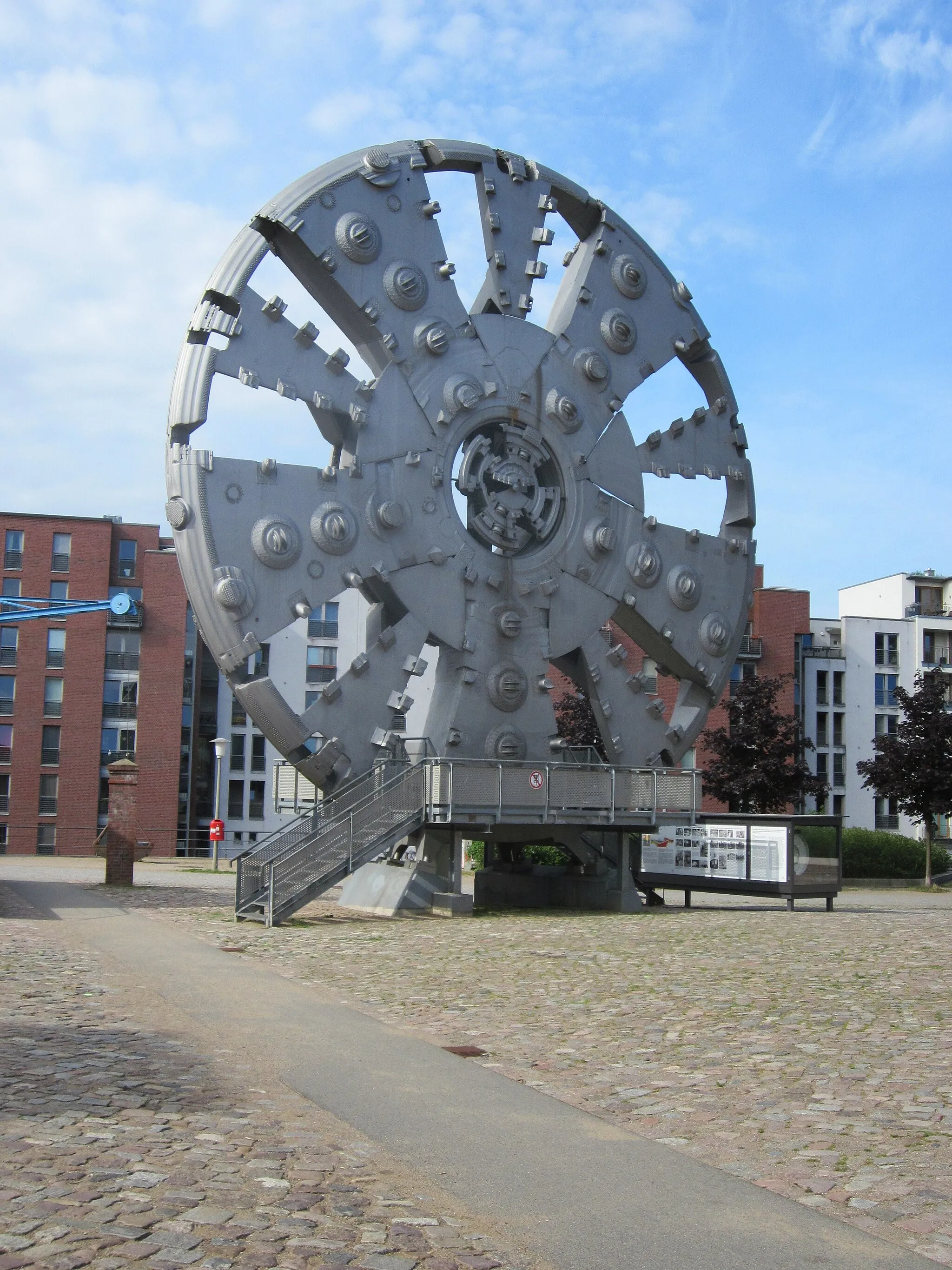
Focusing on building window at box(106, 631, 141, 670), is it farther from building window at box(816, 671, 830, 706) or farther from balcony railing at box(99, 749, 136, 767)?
building window at box(816, 671, 830, 706)

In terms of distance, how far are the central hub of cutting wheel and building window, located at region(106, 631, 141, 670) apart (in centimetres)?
4739

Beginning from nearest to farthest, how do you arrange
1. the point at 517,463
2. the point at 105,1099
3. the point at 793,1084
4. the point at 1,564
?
the point at 105,1099, the point at 793,1084, the point at 517,463, the point at 1,564

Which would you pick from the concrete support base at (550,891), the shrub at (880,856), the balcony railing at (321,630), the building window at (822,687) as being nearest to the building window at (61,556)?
the balcony railing at (321,630)

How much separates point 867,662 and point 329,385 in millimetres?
60092

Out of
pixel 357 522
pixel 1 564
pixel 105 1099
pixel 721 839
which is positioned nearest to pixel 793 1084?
pixel 105 1099

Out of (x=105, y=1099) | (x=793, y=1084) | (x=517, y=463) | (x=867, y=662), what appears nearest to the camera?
(x=105, y=1099)

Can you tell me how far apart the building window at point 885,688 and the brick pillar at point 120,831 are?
56071 millimetres

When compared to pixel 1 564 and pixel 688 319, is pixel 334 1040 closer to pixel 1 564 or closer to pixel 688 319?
pixel 688 319

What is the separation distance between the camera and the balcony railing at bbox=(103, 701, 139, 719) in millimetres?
72000

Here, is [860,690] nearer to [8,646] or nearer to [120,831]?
[8,646]

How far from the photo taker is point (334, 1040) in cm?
1127

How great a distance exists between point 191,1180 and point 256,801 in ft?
233

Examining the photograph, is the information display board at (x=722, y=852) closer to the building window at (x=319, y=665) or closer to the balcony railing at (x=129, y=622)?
the balcony railing at (x=129, y=622)

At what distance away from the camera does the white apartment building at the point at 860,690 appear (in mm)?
78062
